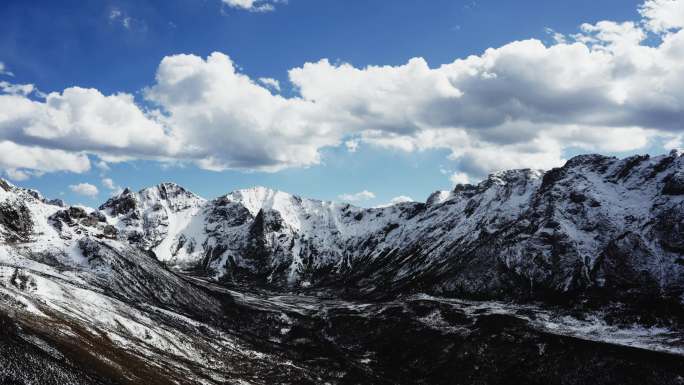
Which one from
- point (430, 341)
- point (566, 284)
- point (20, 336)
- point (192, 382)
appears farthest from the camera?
point (566, 284)

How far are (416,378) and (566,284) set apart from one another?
85110 millimetres

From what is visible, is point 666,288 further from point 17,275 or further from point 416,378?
point 17,275

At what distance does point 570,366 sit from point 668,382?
70.0 ft

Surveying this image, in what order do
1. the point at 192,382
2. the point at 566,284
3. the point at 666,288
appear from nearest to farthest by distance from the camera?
1. the point at 192,382
2. the point at 666,288
3. the point at 566,284

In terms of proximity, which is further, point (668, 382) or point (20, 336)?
point (668, 382)

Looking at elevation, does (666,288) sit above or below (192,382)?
above

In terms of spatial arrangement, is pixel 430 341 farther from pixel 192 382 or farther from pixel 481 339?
pixel 192 382

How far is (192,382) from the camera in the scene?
98688 millimetres

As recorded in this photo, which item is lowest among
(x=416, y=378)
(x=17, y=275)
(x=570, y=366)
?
(x=416, y=378)

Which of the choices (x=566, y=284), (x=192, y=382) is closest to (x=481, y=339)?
(x=566, y=284)

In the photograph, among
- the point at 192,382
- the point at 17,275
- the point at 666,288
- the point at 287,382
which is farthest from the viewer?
the point at 666,288

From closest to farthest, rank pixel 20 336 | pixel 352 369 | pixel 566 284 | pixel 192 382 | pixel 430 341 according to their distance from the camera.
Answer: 1. pixel 20 336
2. pixel 192 382
3. pixel 352 369
4. pixel 430 341
5. pixel 566 284

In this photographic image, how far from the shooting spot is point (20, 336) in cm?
8106

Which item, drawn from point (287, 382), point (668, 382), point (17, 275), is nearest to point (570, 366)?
point (668, 382)
